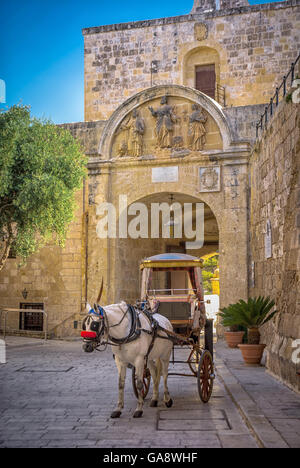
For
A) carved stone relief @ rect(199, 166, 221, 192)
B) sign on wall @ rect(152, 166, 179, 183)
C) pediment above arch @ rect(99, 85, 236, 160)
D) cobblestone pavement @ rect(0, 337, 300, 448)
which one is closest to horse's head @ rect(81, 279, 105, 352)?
cobblestone pavement @ rect(0, 337, 300, 448)

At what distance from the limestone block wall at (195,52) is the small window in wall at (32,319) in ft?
30.7

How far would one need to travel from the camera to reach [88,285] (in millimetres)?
17203

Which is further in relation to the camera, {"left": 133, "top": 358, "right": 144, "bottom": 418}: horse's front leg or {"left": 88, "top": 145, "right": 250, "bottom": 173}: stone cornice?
{"left": 88, "top": 145, "right": 250, "bottom": 173}: stone cornice

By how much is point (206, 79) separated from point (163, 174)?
7.36 meters

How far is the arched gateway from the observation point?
15836 millimetres

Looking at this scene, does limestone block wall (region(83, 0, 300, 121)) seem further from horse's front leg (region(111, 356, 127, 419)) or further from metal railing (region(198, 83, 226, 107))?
horse's front leg (region(111, 356, 127, 419))

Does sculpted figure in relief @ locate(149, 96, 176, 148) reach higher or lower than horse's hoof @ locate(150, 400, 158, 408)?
higher

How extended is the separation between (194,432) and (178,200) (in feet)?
45.8

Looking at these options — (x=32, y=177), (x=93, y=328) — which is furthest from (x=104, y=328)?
(x=32, y=177)

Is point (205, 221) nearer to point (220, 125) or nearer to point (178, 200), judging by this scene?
point (178, 200)

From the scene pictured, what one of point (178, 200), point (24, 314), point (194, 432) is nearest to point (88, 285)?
point (24, 314)

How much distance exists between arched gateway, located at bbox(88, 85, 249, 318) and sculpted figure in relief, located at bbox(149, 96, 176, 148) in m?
0.03

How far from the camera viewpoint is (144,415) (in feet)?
20.8

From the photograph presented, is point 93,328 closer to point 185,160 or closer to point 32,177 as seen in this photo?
point 32,177
